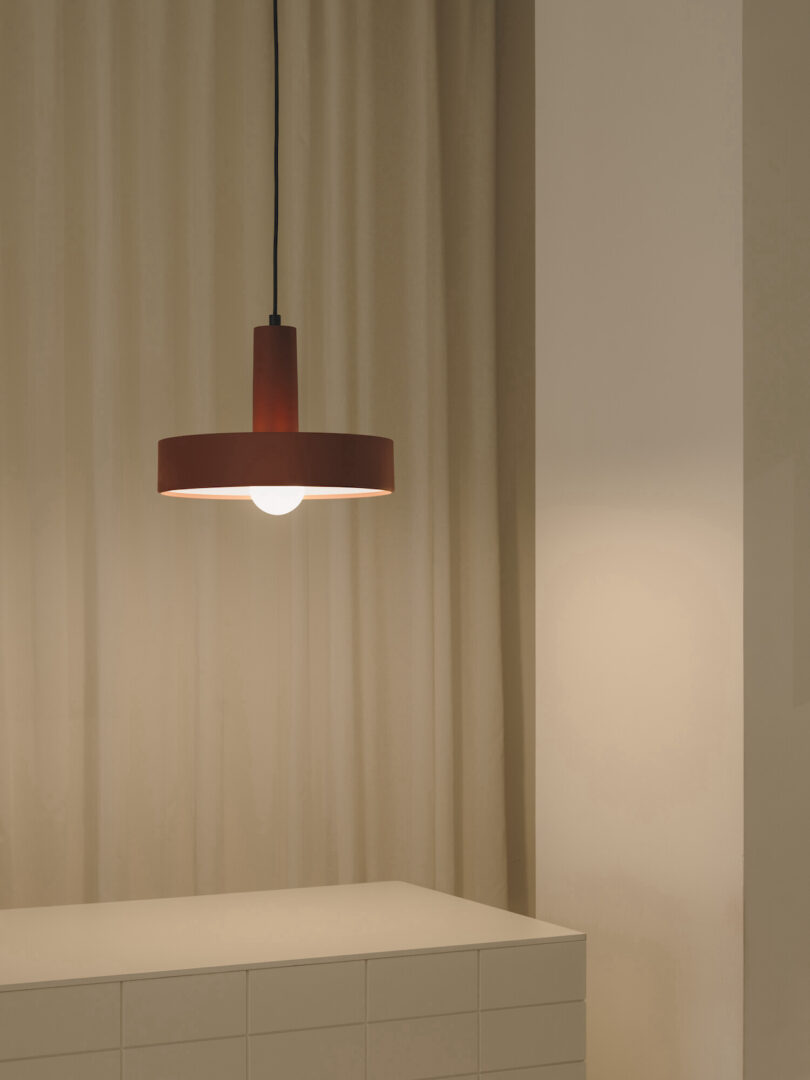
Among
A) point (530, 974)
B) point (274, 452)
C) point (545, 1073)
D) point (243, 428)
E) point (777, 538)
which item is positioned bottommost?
point (545, 1073)

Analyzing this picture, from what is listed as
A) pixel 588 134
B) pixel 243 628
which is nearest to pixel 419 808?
pixel 243 628

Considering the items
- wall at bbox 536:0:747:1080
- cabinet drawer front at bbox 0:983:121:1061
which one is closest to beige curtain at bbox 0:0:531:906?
wall at bbox 536:0:747:1080

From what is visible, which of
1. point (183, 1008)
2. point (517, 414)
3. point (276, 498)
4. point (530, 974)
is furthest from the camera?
point (517, 414)

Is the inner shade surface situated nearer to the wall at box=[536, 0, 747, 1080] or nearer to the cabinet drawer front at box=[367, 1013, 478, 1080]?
the wall at box=[536, 0, 747, 1080]

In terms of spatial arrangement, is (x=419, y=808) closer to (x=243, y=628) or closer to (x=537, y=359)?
(x=243, y=628)

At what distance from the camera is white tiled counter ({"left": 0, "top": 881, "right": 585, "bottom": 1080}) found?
64.2 inches

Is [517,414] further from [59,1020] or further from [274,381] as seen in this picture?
[59,1020]

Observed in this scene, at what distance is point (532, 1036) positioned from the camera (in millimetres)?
1805

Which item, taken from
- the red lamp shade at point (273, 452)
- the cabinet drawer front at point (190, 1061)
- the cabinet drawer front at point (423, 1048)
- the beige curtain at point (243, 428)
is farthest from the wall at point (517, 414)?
the red lamp shade at point (273, 452)

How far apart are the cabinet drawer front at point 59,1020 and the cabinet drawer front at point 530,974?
539 mm

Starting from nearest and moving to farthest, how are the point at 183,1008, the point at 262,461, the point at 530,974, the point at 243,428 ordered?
1. the point at 262,461
2. the point at 183,1008
3. the point at 530,974
4. the point at 243,428

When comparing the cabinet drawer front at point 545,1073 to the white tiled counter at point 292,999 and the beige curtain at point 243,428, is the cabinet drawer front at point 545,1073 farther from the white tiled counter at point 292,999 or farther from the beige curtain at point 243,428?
the beige curtain at point 243,428

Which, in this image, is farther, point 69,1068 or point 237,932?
point 237,932

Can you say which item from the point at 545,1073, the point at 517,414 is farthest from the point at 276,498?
A: the point at 517,414
